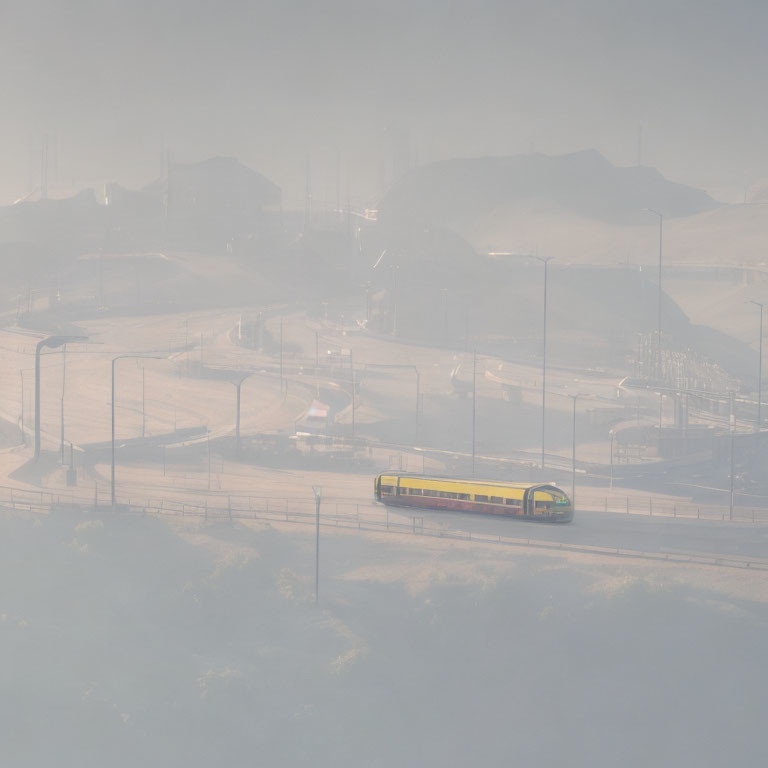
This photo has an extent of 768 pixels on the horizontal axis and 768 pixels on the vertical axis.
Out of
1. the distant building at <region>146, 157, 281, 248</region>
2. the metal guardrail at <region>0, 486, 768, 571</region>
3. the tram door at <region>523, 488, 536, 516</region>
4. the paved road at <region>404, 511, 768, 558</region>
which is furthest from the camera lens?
the distant building at <region>146, 157, 281, 248</region>

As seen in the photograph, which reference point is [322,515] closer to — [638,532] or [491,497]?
[491,497]

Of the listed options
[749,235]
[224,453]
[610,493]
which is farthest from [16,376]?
[749,235]

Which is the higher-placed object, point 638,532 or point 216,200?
point 216,200

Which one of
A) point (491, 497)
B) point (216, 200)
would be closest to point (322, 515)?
point (491, 497)

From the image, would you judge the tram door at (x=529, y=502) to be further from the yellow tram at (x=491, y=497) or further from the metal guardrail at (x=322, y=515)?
the metal guardrail at (x=322, y=515)

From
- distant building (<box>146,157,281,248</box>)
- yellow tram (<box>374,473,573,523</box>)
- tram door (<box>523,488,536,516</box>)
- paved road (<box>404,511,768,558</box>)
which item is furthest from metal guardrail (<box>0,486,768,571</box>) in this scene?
distant building (<box>146,157,281,248</box>)

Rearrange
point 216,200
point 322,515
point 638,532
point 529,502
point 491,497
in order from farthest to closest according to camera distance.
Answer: point 216,200, point 322,515, point 638,532, point 491,497, point 529,502

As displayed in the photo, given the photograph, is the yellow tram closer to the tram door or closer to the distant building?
the tram door
